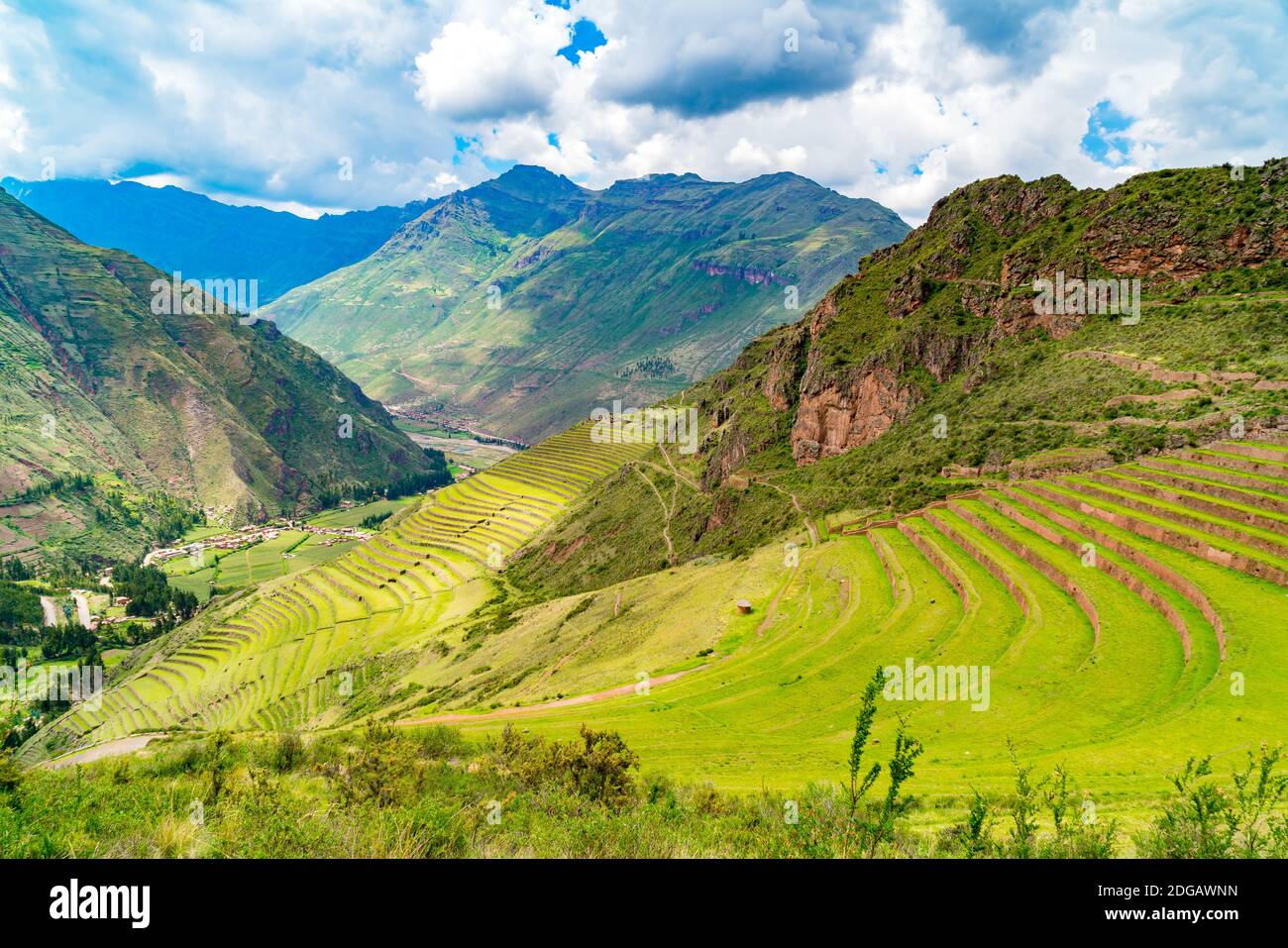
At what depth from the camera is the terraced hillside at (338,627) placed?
64.7 meters

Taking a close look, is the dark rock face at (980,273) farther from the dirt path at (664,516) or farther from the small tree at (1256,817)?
the small tree at (1256,817)

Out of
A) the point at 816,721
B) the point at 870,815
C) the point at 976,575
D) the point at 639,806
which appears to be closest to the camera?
the point at 870,815

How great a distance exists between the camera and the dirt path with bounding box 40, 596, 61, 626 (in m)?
117

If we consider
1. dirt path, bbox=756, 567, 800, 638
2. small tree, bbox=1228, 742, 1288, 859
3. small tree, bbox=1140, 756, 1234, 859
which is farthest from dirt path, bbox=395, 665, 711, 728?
small tree, bbox=1140, 756, 1234, 859

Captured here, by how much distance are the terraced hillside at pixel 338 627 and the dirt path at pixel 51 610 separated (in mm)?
37401

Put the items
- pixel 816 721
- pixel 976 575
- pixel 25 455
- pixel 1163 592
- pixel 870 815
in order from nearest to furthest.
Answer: pixel 870 815
pixel 816 721
pixel 1163 592
pixel 976 575
pixel 25 455

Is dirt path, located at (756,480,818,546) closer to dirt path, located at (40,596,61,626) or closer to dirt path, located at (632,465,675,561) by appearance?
dirt path, located at (632,465,675,561)

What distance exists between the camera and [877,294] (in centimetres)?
8150

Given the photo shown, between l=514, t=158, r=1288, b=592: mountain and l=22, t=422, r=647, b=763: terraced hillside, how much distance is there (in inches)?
574

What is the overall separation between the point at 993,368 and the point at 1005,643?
4535 cm
